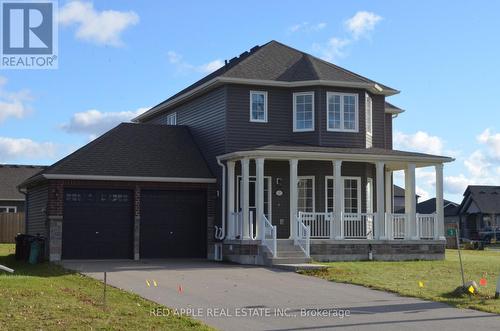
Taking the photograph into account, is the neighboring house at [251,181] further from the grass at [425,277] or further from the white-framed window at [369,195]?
the grass at [425,277]

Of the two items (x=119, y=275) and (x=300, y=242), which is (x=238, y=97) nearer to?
(x=300, y=242)

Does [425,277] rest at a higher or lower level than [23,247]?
lower

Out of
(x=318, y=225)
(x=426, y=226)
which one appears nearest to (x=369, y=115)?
(x=426, y=226)

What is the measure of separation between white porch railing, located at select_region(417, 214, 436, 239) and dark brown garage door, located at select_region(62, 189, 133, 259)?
10041 mm

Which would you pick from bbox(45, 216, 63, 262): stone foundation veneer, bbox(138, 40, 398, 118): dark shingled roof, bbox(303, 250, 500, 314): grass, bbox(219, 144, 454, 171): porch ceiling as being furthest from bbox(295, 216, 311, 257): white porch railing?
bbox(45, 216, 63, 262): stone foundation veneer

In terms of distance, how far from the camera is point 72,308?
12188 mm

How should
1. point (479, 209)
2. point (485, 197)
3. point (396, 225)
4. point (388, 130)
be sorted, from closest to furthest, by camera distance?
point (396, 225), point (388, 130), point (479, 209), point (485, 197)

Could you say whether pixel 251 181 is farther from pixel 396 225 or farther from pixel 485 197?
pixel 485 197

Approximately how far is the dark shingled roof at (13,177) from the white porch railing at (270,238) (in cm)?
2586

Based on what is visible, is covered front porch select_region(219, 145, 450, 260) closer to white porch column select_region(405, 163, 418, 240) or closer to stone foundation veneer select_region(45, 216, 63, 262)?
white porch column select_region(405, 163, 418, 240)

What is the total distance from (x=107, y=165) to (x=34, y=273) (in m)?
5.99

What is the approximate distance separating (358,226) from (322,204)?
1.49 meters

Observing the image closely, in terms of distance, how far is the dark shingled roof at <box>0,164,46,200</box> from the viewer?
45531 millimetres

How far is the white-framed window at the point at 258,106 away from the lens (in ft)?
85.9
